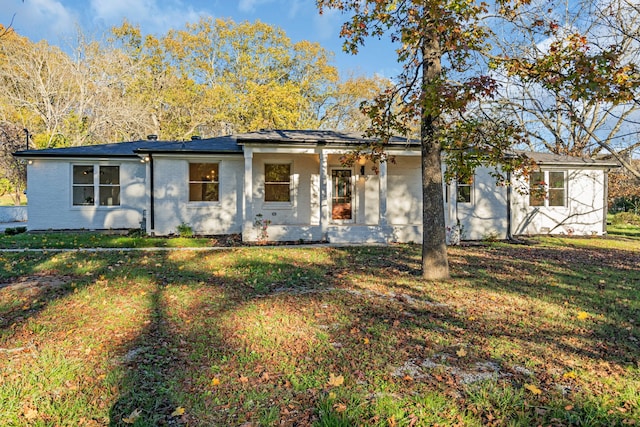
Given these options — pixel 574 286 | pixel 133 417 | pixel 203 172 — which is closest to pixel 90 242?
pixel 203 172

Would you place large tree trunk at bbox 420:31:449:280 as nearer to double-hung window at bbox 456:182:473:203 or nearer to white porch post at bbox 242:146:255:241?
white porch post at bbox 242:146:255:241

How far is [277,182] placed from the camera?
43.5 feet

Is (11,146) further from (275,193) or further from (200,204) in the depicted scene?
(275,193)

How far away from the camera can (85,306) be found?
4.99m

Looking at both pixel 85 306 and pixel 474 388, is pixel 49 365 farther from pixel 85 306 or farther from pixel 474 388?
pixel 474 388

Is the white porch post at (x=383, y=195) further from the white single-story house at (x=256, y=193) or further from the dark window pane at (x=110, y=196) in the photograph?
the dark window pane at (x=110, y=196)

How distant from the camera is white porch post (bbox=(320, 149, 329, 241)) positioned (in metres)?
11.7

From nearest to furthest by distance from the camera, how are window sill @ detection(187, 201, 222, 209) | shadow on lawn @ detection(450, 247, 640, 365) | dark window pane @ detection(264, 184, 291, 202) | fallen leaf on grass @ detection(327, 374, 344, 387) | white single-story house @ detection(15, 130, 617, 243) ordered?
fallen leaf on grass @ detection(327, 374, 344, 387), shadow on lawn @ detection(450, 247, 640, 365), white single-story house @ detection(15, 130, 617, 243), window sill @ detection(187, 201, 222, 209), dark window pane @ detection(264, 184, 291, 202)

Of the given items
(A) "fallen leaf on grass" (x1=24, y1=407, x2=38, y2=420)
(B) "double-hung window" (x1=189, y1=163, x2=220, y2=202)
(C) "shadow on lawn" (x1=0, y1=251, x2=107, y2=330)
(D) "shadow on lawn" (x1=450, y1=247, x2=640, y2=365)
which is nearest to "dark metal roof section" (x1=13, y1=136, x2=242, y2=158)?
(B) "double-hung window" (x1=189, y1=163, x2=220, y2=202)

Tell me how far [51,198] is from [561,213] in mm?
18957

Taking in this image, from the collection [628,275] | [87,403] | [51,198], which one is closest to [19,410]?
[87,403]

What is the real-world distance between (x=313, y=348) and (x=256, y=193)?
976 cm

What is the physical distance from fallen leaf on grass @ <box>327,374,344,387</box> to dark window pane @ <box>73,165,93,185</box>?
44.7 ft

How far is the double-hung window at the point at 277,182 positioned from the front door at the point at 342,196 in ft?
5.34
